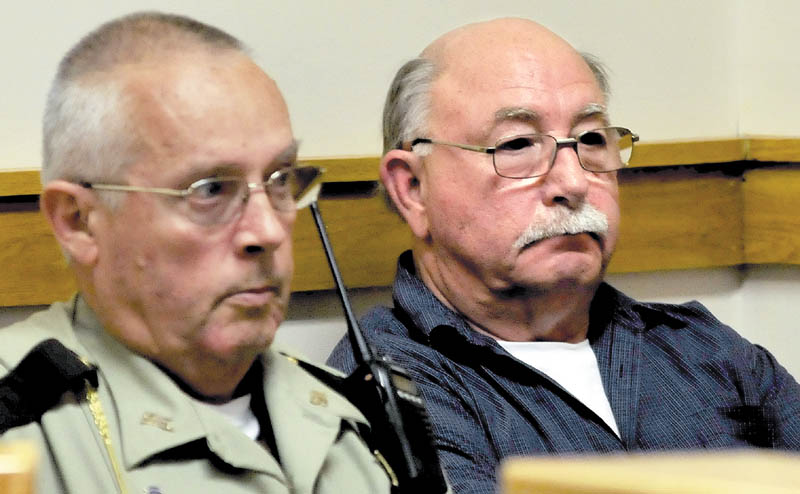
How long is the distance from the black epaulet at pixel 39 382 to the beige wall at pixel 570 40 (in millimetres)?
840

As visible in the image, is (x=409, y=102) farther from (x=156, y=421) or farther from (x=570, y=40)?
(x=156, y=421)

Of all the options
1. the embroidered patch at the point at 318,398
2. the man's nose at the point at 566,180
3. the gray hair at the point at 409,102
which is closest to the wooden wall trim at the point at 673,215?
the gray hair at the point at 409,102

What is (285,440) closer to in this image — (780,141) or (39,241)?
(39,241)

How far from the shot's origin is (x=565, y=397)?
1.80m

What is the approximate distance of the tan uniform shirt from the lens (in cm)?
110

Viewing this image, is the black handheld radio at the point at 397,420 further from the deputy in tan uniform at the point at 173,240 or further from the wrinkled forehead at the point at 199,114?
the wrinkled forehead at the point at 199,114

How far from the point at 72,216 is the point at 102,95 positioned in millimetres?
139

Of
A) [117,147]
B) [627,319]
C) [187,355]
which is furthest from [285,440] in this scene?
[627,319]

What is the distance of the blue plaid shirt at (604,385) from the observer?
1724 mm

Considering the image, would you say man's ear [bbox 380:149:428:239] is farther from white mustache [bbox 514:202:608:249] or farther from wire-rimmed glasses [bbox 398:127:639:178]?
white mustache [bbox 514:202:608:249]

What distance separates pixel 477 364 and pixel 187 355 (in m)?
0.72

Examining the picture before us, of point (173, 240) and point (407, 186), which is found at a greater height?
point (173, 240)

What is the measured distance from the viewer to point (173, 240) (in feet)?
3.91

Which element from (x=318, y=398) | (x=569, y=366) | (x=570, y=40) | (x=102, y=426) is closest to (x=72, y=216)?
(x=102, y=426)
